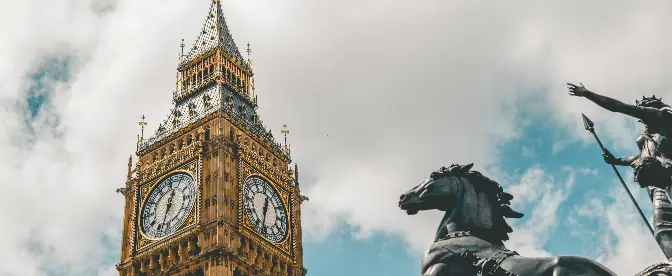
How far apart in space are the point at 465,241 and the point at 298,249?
5747cm

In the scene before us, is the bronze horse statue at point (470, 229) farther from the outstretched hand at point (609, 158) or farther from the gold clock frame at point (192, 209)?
the gold clock frame at point (192, 209)

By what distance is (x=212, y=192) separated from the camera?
62.6 meters

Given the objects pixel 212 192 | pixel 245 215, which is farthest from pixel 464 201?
pixel 245 215

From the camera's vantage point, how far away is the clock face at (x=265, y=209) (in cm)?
6512

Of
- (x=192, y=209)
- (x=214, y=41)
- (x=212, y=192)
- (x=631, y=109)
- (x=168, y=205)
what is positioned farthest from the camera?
(x=214, y=41)

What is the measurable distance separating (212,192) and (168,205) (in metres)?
4.73

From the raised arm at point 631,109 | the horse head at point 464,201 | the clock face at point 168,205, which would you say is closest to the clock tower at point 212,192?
the clock face at point 168,205

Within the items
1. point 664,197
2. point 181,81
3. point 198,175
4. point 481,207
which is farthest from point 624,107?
point 181,81

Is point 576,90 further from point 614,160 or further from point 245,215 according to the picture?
point 245,215

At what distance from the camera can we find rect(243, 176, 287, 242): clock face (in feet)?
214

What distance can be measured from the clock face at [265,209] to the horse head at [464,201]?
52.2 m

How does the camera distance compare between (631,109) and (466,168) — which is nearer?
(631,109)

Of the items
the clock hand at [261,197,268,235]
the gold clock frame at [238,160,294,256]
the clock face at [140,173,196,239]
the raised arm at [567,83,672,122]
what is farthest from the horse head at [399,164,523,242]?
the clock hand at [261,197,268,235]

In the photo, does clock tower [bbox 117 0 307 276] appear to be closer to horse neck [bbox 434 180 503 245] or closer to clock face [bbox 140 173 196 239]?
clock face [bbox 140 173 196 239]
